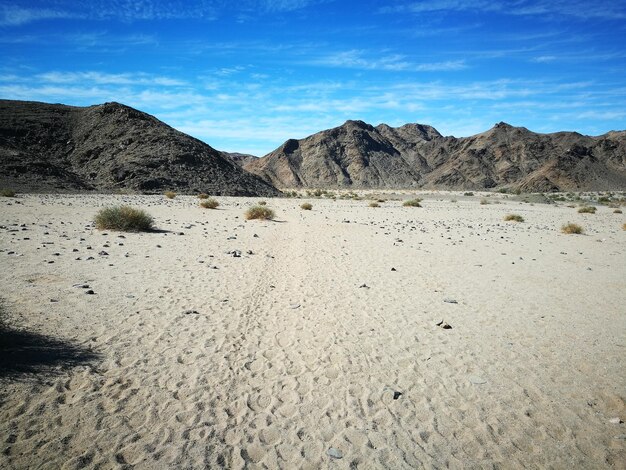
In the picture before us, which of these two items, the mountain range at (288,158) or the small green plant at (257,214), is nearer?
the small green plant at (257,214)

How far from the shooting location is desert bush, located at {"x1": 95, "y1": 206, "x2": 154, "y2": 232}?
13.8 metres

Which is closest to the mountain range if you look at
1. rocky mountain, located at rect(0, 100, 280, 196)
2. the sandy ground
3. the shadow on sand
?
rocky mountain, located at rect(0, 100, 280, 196)

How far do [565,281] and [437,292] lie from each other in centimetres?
411

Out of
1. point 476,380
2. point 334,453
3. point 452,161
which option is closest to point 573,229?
point 476,380

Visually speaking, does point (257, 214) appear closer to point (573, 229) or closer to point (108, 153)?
point (573, 229)

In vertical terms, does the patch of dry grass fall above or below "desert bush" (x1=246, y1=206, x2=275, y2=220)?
below

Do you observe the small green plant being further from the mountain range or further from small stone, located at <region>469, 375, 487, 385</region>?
the mountain range

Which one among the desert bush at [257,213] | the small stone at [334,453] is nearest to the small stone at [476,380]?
the small stone at [334,453]

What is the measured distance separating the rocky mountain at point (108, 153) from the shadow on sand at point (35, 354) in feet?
129

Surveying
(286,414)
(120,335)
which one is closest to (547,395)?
(286,414)

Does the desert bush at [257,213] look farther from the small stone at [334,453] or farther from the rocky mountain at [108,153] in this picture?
the rocky mountain at [108,153]

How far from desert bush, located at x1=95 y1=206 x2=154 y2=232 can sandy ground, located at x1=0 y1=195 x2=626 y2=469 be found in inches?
149

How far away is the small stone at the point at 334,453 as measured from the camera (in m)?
3.44

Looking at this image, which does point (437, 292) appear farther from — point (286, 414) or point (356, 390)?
point (286, 414)
